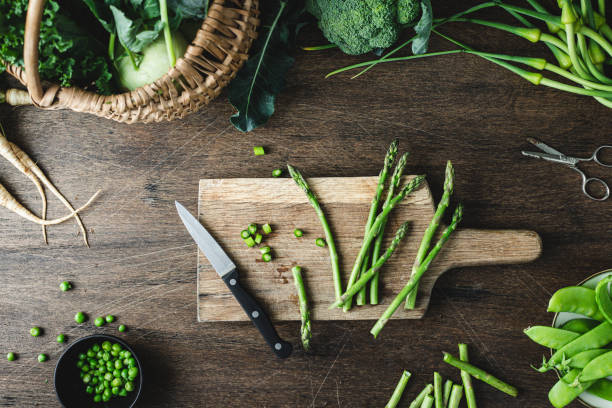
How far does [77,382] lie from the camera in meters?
1.80

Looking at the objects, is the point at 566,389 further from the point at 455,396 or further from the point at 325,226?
the point at 325,226

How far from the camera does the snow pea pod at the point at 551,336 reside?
1720mm

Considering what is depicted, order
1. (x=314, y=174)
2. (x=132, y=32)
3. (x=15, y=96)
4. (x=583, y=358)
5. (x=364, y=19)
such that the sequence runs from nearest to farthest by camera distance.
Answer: (x=132, y=32), (x=364, y=19), (x=583, y=358), (x=15, y=96), (x=314, y=174)

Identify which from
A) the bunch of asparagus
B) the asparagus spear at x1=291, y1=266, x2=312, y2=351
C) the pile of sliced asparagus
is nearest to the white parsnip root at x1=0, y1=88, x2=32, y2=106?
the pile of sliced asparagus

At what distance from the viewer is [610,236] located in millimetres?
1918

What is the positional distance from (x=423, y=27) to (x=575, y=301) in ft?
3.79

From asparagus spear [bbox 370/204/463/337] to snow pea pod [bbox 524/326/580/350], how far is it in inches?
17.9

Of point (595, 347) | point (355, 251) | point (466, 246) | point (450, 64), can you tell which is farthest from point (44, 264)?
point (595, 347)

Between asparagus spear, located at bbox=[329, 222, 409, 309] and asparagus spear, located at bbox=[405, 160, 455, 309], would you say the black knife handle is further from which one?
asparagus spear, located at bbox=[405, 160, 455, 309]

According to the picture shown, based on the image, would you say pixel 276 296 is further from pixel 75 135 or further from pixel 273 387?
pixel 75 135

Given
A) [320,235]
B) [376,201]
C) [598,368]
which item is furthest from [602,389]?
[320,235]

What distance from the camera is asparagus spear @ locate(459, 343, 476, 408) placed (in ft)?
6.05

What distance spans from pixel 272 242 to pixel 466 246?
2.55 feet

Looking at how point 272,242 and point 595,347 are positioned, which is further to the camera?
point 272,242
